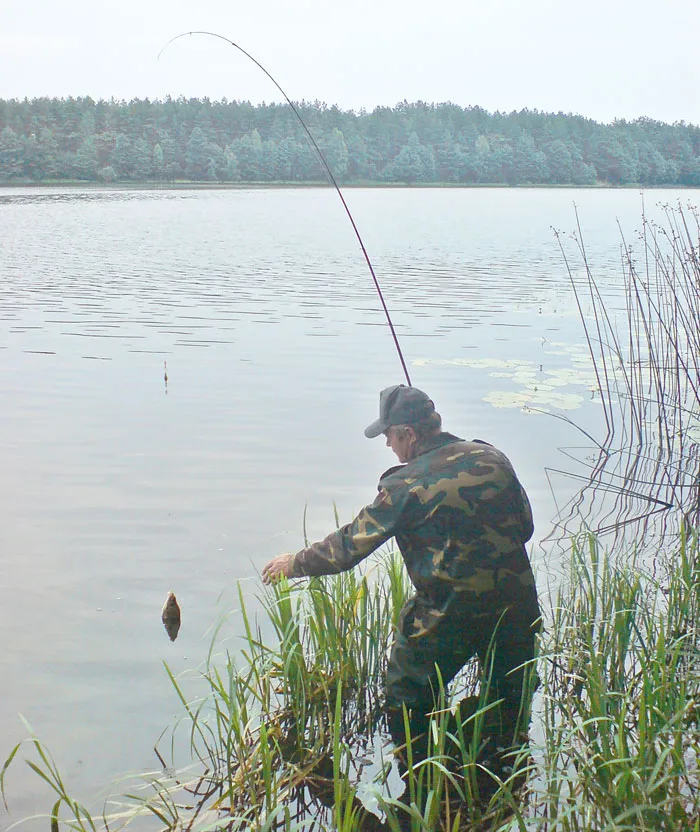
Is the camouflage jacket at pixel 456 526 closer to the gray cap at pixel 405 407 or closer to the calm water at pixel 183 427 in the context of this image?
the gray cap at pixel 405 407

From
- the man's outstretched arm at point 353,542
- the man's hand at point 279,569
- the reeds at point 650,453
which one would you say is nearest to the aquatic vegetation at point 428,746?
the man's hand at point 279,569

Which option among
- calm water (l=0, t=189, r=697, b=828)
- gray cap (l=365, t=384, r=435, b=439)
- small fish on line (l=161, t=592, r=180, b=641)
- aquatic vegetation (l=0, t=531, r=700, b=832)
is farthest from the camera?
small fish on line (l=161, t=592, r=180, b=641)

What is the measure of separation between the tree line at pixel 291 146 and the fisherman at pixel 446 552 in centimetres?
8653

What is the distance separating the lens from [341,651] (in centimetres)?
417

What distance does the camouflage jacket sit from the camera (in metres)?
3.69

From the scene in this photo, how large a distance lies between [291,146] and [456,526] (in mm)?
91758

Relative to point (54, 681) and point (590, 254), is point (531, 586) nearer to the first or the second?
point (54, 681)

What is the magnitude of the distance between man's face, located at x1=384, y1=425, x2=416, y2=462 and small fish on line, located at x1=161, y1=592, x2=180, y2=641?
2187mm

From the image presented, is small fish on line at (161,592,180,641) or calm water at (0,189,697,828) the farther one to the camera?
small fish on line at (161,592,180,641)

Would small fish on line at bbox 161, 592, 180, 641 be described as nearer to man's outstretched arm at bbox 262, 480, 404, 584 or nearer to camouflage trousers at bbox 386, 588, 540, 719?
man's outstretched arm at bbox 262, 480, 404, 584

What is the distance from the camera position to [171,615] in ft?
Answer: 18.6

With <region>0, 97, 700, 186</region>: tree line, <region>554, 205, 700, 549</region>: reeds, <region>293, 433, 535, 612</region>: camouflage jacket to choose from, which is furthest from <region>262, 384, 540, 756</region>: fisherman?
<region>0, 97, 700, 186</region>: tree line

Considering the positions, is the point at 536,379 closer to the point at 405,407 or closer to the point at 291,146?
the point at 405,407

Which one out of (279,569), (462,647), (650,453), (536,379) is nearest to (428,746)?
(462,647)
